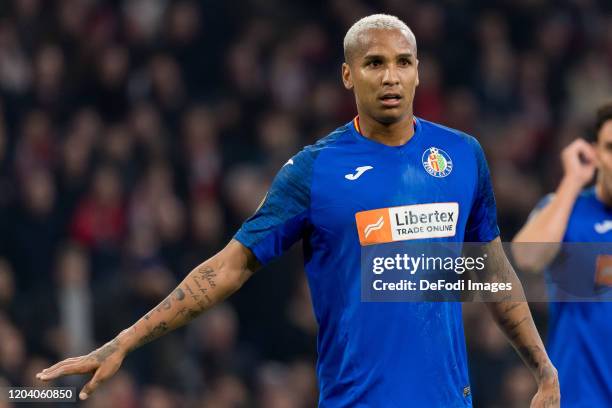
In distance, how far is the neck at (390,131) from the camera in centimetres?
507

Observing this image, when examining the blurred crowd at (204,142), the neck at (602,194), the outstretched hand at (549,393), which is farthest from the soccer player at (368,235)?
the blurred crowd at (204,142)

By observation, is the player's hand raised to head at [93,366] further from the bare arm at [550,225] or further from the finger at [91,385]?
the bare arm at [550,225]

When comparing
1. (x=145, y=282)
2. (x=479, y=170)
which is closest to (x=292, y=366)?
(x=145, y=282)

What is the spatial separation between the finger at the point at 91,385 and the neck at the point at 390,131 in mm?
1404

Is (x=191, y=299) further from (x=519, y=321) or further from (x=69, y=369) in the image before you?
(x=519, y=321)

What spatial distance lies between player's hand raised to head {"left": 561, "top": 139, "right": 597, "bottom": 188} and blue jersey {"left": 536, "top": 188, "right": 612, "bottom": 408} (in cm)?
27

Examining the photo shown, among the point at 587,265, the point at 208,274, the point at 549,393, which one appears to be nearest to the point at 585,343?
the point at 587,265

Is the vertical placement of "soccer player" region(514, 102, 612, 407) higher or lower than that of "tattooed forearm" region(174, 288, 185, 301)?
lower

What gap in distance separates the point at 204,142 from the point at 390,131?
22.7ft

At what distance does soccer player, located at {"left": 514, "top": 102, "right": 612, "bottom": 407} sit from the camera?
20.3 ft

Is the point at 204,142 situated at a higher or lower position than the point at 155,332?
lower

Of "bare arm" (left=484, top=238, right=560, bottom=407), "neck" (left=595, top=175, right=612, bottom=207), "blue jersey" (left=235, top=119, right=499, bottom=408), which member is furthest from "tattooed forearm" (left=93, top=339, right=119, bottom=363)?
"neck" (left=595, top=175, right=612, bottom=207)

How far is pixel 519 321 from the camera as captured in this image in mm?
5230

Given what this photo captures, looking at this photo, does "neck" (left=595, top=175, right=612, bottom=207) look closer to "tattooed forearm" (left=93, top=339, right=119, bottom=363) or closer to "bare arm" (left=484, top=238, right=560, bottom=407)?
"bare arm" (left=484, top=238, right=560, bottom=407)
